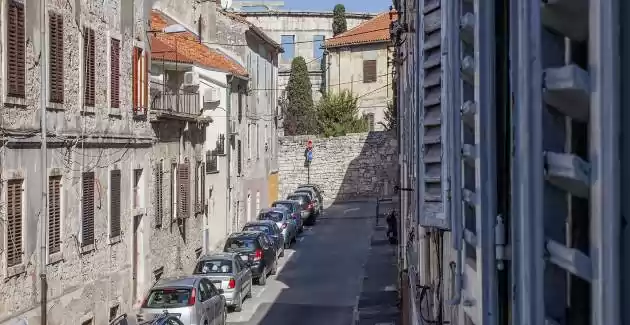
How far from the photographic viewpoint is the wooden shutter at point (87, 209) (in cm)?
1873

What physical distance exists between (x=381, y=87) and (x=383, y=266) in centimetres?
3349

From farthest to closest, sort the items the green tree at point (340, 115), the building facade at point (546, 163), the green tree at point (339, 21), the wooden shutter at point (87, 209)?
the green tree at point (339, 21) < the green tree at point (340, 115) < the wooden shutter at point (87, 209) < the building facade at point (546, 163)

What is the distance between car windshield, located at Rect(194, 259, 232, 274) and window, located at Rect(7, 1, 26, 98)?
973cm

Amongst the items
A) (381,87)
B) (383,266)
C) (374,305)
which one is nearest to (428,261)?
(374,305)

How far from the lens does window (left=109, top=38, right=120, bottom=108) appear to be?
2053 centimetres

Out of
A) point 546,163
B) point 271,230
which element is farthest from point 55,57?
point 271,230

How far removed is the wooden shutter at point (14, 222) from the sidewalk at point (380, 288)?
821cm

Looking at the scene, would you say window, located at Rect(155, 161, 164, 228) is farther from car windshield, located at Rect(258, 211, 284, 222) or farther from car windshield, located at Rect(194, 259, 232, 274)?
car windshield, located at Rect(258, 211, 284, 222)

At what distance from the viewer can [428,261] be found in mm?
11305

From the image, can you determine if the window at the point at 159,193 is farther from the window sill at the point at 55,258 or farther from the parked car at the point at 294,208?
the parked car at the point at 294,208

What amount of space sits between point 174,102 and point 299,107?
39459 millimetres

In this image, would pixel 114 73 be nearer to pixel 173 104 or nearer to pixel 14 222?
Result: pixel 14 222

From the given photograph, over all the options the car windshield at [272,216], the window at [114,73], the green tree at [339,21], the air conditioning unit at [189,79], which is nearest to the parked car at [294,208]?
the car windshield at [272,216]

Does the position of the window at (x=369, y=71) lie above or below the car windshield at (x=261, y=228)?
above
